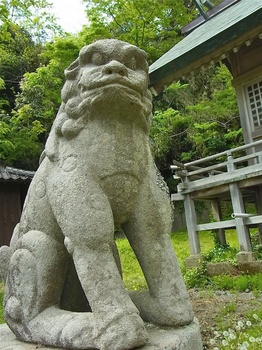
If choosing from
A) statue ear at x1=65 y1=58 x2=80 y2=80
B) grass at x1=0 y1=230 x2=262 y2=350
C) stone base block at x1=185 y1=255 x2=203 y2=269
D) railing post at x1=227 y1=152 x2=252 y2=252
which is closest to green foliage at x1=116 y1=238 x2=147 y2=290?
grass at x1=0 y1=230 x2=262 y2=350

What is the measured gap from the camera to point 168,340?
1688mm

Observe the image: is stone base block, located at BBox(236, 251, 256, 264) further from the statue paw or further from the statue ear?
the statue ear

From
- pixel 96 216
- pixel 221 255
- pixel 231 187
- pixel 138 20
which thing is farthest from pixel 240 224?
pixel 138 20

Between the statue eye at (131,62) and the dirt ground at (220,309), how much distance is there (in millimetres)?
1855

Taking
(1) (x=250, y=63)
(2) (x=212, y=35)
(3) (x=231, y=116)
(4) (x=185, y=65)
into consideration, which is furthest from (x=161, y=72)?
(3) (x=231, y=116)

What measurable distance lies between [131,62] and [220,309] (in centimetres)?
282

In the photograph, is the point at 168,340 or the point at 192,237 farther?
the point at 192,237

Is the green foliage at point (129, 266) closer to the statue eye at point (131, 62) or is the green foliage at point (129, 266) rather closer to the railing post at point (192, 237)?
the railing post at point (192, 237)

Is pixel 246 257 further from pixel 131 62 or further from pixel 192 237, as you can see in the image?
pixel 131 62

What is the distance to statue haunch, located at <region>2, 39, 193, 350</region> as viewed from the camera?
1.71 metres

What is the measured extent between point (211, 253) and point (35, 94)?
28.5 feet

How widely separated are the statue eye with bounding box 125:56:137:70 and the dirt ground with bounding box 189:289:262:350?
6.09ft

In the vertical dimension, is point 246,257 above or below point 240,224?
below

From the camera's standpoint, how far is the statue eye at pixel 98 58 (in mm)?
1840
